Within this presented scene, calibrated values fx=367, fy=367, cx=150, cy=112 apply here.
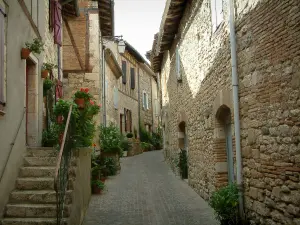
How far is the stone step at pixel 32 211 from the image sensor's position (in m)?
5.17

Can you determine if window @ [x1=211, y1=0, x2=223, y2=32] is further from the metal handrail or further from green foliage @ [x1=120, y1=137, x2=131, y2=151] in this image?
green foliage @ [x1=120, y1=137, x2=131, y2=151]

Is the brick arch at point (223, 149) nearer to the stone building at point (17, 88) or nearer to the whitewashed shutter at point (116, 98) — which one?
the stone building at point (17, 88)

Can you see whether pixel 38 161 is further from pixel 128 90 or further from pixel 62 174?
pixel 128 90

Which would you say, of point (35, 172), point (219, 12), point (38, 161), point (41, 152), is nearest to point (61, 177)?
point (35, 172)

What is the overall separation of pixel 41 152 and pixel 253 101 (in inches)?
151

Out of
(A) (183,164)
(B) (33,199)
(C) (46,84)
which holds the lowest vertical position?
(B) (33,199)

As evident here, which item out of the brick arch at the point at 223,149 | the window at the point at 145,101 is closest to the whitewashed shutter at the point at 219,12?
the brick arch at the point at 223,149

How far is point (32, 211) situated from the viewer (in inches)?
204

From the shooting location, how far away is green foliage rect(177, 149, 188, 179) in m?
11.3

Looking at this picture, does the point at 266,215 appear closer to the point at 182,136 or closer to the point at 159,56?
the point at 182,136

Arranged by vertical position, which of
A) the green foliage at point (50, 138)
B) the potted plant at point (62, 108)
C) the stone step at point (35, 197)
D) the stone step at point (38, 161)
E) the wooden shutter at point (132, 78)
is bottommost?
the stone step at point (35, 197)

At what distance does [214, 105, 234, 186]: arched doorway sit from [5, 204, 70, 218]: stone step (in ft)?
11.0

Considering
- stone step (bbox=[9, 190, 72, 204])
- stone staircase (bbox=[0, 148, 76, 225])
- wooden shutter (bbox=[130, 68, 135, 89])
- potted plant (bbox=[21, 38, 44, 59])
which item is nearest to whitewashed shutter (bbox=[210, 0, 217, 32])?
potted plant (bbox=[21, 38, 44, 59])

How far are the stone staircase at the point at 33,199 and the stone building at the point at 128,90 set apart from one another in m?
9.58
